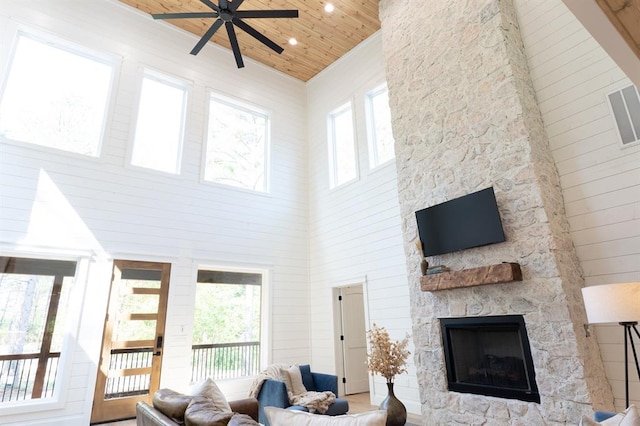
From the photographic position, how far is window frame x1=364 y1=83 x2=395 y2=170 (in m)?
7.09

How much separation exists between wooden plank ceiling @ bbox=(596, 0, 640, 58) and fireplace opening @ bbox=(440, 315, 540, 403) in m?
2.88

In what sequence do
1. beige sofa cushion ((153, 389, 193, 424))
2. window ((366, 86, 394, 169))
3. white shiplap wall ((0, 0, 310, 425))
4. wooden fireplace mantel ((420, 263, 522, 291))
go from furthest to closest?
window ((366, 86, 394, 169)) → white shiplap wall ((0, 0, 310, 425)) → wooden fireplace mantel ((420, 263, 522, 291)) → beige sofa cushion ((153, 389, 193, 424))

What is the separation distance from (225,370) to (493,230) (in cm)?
521

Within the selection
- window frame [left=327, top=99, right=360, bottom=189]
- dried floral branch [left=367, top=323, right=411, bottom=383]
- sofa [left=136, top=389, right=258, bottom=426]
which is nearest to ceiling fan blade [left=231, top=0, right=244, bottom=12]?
window frame [left=327, top=99, right=360, bottom=189]

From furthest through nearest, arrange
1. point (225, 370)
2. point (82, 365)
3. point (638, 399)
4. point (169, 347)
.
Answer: point (225, 370), point (169, 347), point (82, 365), point (638, 399)

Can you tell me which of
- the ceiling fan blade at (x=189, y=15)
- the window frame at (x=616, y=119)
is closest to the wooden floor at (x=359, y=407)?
the window frame at (x=616, y=119)

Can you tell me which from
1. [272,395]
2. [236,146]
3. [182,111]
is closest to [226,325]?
[272,395]

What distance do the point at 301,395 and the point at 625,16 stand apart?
16.2 ft

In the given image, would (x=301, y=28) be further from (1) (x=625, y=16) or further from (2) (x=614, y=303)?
(2) (x=614, y=303)

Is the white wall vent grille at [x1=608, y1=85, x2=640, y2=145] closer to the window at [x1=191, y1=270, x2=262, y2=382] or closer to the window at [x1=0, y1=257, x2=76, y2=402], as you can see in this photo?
the window at [x1=191, y1=270, x2=262, y2=382]

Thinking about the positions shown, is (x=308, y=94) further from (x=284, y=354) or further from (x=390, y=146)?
(x=284, y=354)

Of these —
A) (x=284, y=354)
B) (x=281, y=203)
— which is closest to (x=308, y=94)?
(x=281, y=203)

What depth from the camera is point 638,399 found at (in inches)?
141

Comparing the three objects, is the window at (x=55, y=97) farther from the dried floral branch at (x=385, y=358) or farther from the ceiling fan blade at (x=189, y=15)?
the dried floral branch at (x=385, y=358)
